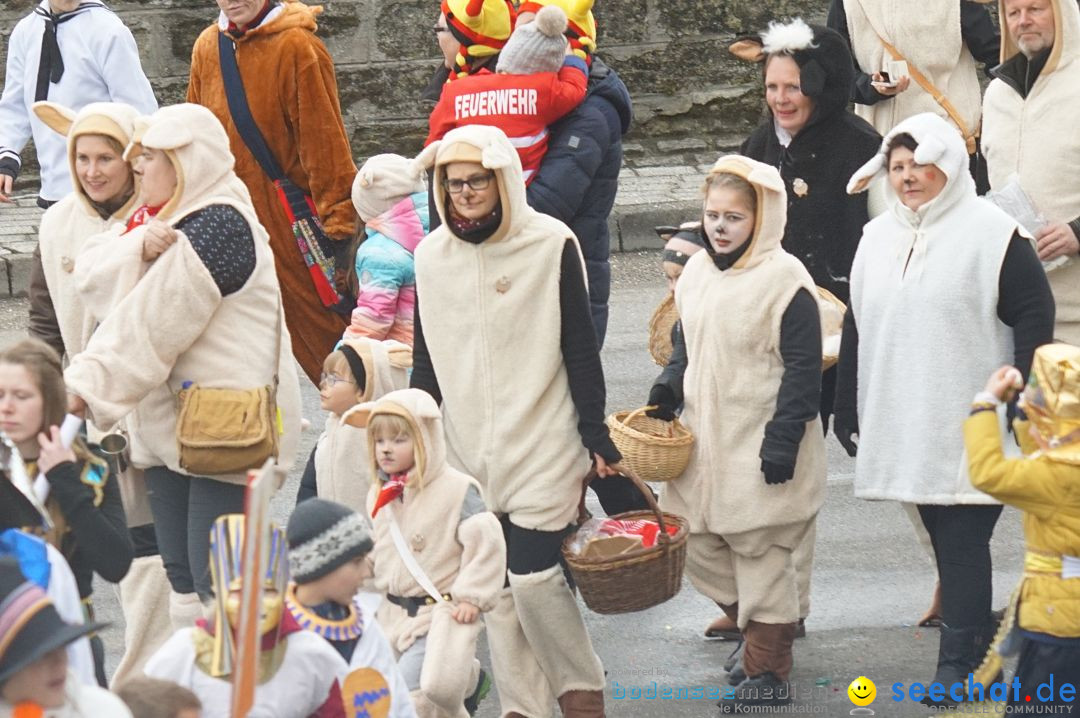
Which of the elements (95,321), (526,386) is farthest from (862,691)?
(95,321)

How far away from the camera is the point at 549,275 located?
6.25 metres

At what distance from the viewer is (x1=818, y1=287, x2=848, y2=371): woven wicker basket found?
7.21 meters

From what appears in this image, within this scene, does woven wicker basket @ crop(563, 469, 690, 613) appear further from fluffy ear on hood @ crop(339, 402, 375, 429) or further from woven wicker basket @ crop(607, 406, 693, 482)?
fluffy ear on hood @ crop(339, 402, 375, 429)

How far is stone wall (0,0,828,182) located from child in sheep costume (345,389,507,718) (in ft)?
26.0

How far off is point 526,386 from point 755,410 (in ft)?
2.51

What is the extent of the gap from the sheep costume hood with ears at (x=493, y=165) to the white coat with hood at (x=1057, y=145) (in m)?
1.96

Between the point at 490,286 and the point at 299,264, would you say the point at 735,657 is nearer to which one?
the point at 490,286

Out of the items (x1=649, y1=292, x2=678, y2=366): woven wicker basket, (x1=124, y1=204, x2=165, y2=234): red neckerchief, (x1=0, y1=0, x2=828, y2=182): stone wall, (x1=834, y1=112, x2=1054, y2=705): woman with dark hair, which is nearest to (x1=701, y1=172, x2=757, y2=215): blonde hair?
(x1=834, y1=112, x2=1054, y2=705): woman with dark hair

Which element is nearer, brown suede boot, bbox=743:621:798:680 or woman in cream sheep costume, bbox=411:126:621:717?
woman in cream sheep costume, bbox=411:126:621:717

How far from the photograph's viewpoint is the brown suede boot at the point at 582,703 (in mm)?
6363

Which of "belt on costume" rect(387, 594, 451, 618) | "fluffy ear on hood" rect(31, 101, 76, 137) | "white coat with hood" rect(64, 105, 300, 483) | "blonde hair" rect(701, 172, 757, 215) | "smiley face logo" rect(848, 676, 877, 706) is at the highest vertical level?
"fluffy ear on hood" rect(31, 101, 76, 137)

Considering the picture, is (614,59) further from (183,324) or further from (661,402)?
(183,324)

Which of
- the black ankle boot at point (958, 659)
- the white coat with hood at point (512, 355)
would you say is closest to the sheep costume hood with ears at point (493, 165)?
the white coat with hood at point (512, 355)

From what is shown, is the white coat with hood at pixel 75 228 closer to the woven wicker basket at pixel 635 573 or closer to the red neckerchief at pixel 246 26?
the woven wicker basket at pixel 635 573
